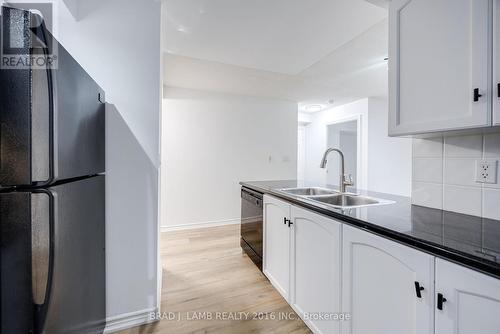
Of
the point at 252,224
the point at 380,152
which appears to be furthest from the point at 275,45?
the point at 380,152

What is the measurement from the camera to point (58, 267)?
754mm

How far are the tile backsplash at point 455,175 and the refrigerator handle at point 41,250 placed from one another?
182 centimetres

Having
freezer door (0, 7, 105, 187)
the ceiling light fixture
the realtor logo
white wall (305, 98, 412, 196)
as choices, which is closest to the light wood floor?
freezer door (0, 7, 105, 187)

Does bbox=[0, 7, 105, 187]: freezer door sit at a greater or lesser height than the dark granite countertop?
greater

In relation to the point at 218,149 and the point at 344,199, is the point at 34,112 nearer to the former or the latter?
the point at 344,199

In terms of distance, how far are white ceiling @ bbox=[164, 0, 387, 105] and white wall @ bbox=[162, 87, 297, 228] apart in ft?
1.33

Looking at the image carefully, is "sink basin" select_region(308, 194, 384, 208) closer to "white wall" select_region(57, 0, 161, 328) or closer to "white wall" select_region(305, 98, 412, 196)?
"white wall" select_region(57, 0, 161, 328)

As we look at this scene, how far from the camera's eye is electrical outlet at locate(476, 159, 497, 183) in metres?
1.04

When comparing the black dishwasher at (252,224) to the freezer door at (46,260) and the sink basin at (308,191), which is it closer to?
the sink basin at (308,191)

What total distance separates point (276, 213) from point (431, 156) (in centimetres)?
111

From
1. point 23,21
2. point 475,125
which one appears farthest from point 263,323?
point 23,21

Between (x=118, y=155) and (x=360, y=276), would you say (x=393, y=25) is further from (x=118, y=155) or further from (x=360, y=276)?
(x=118, y=155)

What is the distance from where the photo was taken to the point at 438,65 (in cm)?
102

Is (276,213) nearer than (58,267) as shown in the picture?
No
